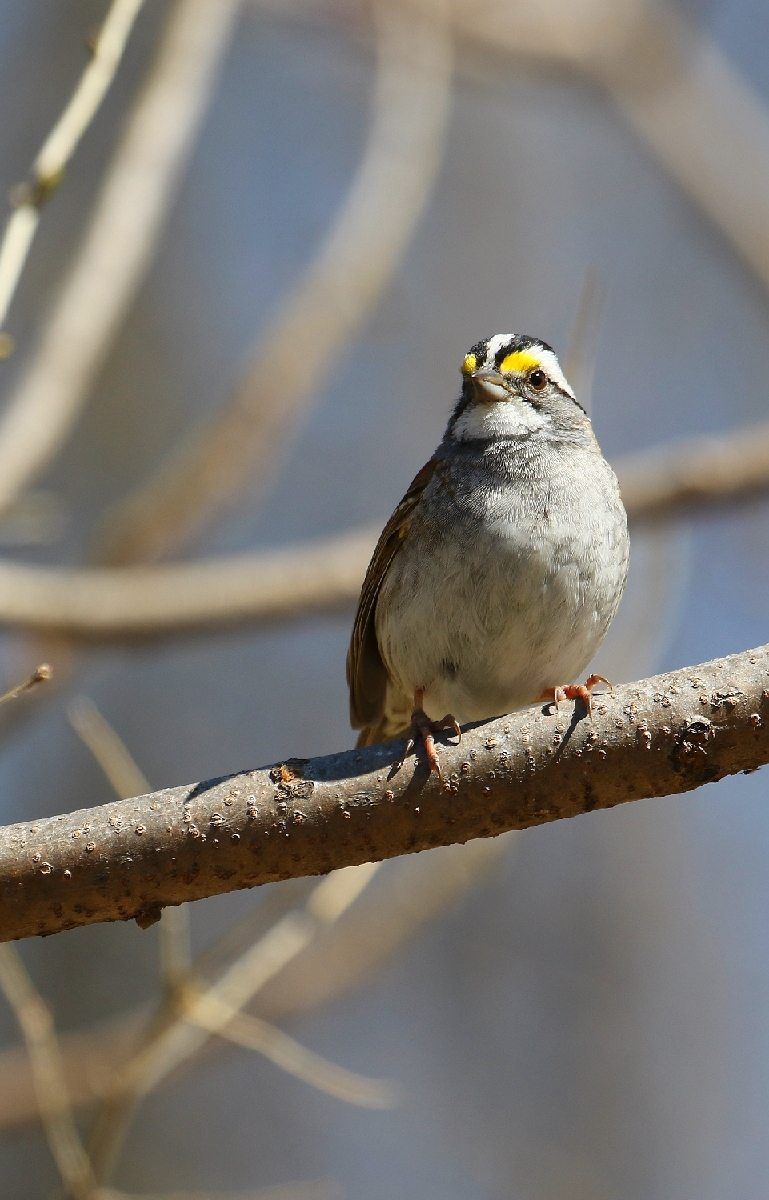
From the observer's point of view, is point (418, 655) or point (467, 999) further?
point (467, 999)

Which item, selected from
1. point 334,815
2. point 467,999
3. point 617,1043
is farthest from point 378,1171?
point 334,815

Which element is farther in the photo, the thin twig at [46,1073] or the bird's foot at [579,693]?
the thin twig at [46,1073]

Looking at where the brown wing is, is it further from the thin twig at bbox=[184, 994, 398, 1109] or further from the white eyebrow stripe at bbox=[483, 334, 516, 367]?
the thin twig at bbox=[184, 994, 398, 1109]

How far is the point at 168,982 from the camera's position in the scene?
430 centimetres

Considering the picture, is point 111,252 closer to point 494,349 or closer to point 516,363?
point 494,349

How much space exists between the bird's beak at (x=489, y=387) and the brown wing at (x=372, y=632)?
0.36 metres

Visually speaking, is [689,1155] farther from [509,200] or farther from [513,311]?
[509,200]

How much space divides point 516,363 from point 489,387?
0.30m

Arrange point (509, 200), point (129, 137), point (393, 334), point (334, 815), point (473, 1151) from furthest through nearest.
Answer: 1. point (509, 200)
2. point (393, 334)
3. point (473, 1151)
4. point (129, 137)
5. point (334, 815)

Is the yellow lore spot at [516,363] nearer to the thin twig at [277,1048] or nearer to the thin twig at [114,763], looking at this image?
the thin twig at [114,763]

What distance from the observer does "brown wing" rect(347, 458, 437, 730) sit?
5418mm

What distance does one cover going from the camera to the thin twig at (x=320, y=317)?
281 inches

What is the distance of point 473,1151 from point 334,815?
765cm

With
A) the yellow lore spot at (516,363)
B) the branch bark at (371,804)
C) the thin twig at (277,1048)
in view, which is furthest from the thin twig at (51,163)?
the thin twig at (277,1048)
